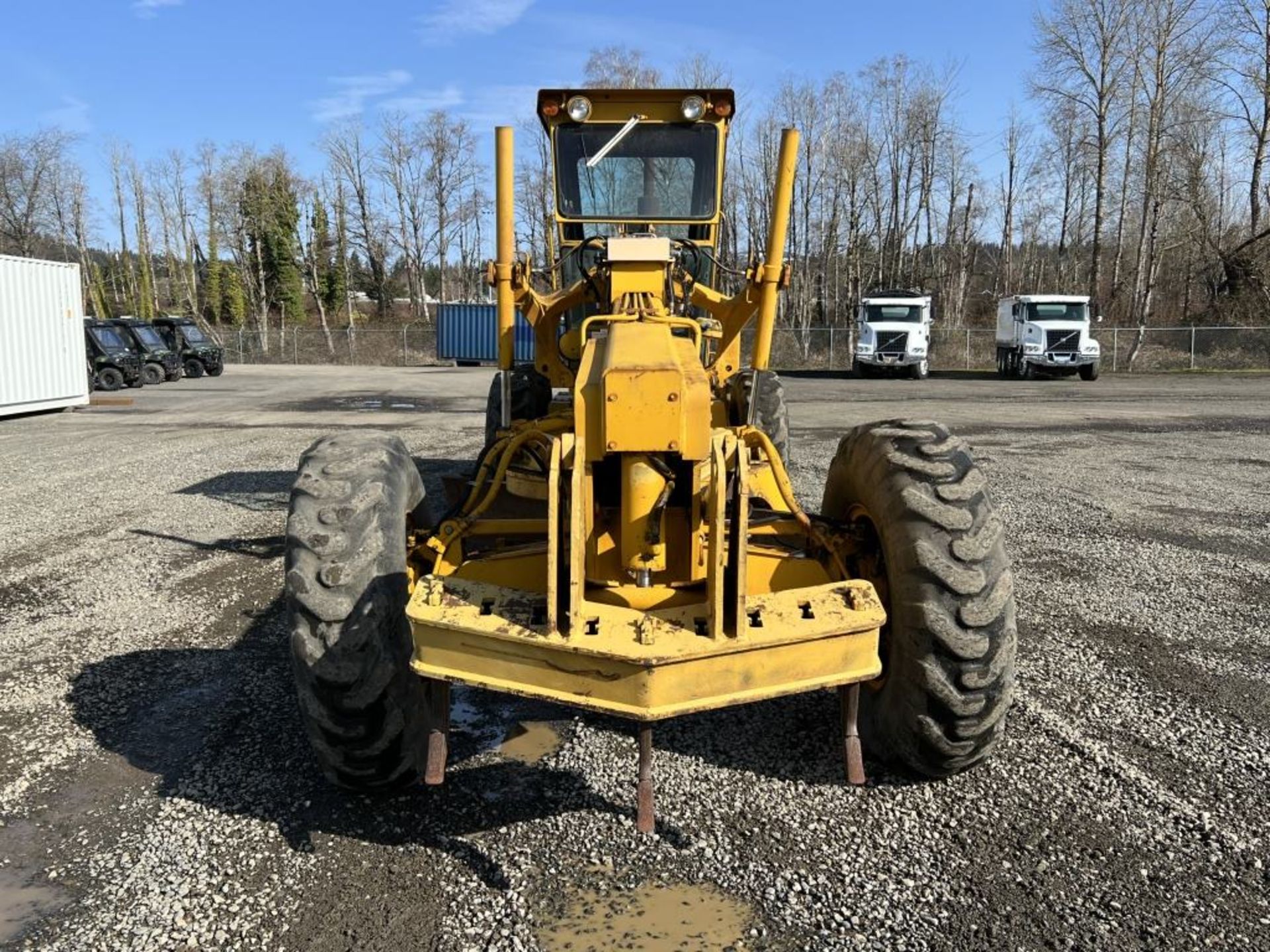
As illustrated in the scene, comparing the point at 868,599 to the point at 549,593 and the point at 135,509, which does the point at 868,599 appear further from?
the point at 135,509

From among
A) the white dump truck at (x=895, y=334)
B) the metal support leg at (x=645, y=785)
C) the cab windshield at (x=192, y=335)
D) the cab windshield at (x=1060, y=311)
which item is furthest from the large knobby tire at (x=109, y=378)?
the metal support leg at (x=645, y=785)

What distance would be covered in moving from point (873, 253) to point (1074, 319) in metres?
26.1

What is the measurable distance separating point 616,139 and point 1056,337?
2794cm

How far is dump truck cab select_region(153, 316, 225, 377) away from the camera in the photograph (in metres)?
32.6

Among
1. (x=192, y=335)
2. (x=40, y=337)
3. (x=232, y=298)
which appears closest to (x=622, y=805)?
(x=40, y=337)

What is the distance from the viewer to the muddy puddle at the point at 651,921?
2863 millimetres

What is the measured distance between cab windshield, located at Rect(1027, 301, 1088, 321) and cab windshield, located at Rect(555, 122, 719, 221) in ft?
88.2

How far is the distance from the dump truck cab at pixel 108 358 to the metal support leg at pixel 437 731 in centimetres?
2774

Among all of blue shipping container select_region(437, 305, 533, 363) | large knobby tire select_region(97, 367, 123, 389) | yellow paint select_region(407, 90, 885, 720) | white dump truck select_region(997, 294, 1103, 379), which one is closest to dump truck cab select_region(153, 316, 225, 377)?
large knobby tire select_region(97, 367, 123, 389)

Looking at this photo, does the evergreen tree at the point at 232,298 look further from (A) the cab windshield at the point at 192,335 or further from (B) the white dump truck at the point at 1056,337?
(B) the white dump truck at the point at 1056,337

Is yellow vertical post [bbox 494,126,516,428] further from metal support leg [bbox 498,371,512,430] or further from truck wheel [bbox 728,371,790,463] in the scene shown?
truck wheel [bbox 728,371,790,463]

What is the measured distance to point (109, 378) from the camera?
2716cm

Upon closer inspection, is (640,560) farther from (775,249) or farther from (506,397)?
(775,249)

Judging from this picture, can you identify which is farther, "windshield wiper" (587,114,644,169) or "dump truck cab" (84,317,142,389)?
"dump truck cab" (84,317,142,389)
